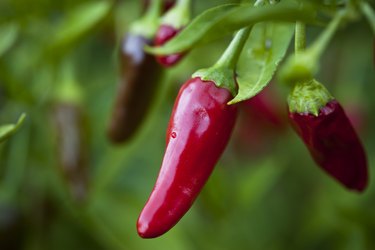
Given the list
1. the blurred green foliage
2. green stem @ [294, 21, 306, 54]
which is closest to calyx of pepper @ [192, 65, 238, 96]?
green stem @ [294, 21, 306, 54]

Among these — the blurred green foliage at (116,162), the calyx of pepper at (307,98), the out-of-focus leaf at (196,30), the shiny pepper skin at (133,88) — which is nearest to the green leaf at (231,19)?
the out-of-focus leaf at (196,30)

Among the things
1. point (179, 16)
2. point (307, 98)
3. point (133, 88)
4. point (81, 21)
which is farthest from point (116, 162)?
point (307, 98)

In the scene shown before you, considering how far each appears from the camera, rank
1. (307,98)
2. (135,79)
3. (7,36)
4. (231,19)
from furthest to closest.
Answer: (7,36), (135,79), (307,98), (231,19)

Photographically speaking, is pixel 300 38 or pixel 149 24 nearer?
pixel 300 38

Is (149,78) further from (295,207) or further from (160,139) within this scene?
Answer: (295,207)

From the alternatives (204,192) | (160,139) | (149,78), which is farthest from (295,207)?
(149,78)

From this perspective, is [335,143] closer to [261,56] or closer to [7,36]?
[261,56]

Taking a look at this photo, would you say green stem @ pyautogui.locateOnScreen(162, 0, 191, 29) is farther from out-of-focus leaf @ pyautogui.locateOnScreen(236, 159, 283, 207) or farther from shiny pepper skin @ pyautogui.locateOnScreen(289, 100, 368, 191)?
out-of-focus leaf @ pyautogui.locateOnScreen(236, 159, 283, 207)
